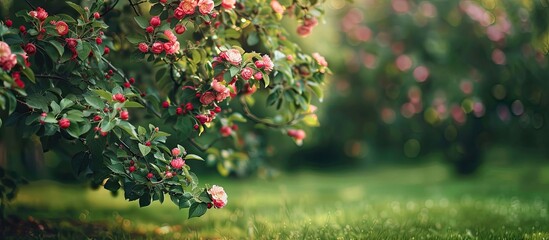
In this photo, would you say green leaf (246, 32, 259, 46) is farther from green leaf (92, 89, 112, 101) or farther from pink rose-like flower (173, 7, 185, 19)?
green leaf (92, 89, 112, 101)

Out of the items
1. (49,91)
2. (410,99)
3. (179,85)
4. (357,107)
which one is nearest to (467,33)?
(410,99)

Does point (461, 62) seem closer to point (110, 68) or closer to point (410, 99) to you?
point (410, 99)

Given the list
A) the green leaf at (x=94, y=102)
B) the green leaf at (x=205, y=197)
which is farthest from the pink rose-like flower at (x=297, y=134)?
the green leaf at (x=94, y=102)

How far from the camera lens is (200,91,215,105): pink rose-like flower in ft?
10.6

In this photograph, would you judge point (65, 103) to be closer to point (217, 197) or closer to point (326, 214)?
point (217, 197)

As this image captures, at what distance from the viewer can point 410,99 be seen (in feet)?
31.2

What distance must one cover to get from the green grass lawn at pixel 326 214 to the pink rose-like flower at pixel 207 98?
1.08 m

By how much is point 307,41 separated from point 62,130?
5.76 m

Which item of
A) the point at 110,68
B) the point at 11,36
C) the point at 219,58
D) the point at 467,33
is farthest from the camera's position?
the point at 467,33

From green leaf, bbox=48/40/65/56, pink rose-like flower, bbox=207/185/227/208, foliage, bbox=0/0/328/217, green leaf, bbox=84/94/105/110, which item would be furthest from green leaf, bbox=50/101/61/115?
pink rose-like flower, bbox=207/185/227/208

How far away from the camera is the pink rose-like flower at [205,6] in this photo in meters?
3.07

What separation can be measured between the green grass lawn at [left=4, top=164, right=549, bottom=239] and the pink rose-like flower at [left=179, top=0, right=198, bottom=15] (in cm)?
155

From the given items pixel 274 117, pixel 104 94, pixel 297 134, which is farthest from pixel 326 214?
pixel 104 94

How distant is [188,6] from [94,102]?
2.17 ft
